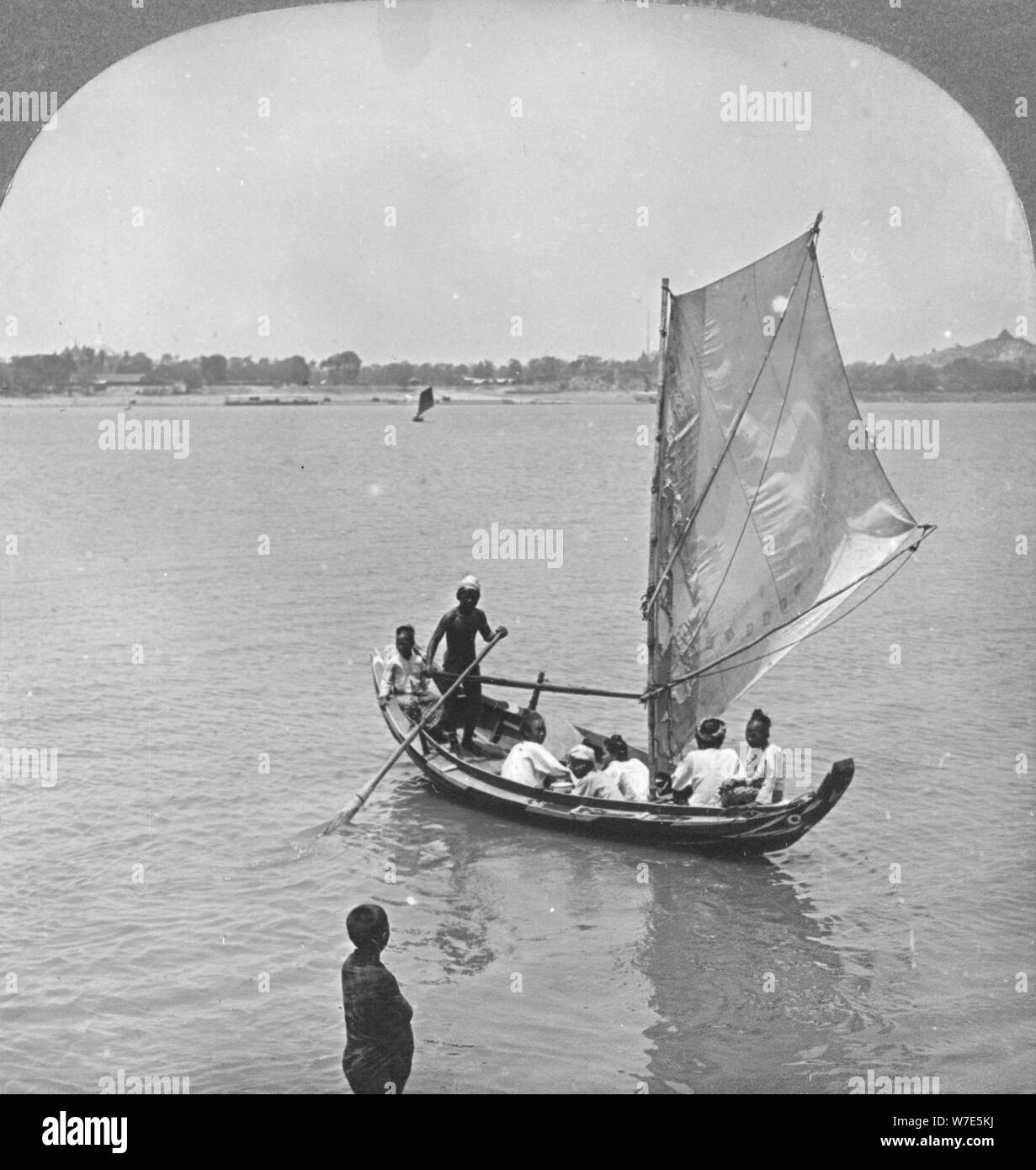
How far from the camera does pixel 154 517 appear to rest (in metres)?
42.8

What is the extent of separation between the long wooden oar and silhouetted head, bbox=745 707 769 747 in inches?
123

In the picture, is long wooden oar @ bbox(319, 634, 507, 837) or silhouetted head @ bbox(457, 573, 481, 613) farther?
silhouetted head @ bbox(457, 573, 481, 613)

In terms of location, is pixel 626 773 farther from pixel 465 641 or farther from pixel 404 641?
pixel 404 641

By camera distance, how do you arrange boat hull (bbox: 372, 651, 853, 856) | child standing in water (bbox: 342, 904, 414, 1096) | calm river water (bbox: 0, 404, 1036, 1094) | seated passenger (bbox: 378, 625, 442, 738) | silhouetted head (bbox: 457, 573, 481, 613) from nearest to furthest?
child standing in water (bbox: 342, 904, 414, 1096), calm river water (bbox: 0, 404, 1036, 1094), boat hull (bbox: 372, 651, 853, 856), silhouetted head (bbox: 457, 573, 481, 613), seated passenger (bbox: 378, 625, 442, 738)

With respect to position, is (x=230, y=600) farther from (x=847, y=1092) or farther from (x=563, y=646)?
(x=847, y=1092)

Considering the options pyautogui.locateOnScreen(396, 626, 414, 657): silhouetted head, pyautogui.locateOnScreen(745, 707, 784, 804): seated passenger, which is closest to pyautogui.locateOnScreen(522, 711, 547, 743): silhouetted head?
pyautogui.locateOnScreen(745, 707, 784, 804): seated passenger

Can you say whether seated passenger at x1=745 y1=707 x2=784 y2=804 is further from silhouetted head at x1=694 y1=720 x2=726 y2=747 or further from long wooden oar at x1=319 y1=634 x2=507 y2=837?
long wooden oar at x1=319 y1=634 x2=507 y2=837

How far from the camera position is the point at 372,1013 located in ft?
22.6

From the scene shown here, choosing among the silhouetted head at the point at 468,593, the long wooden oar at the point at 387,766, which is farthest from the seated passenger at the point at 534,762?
the silhouetted head at the point at 468,593

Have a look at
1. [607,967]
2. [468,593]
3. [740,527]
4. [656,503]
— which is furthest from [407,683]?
[607,967]

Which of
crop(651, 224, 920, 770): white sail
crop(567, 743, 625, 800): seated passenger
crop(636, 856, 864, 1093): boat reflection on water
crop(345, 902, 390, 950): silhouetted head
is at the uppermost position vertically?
crop(651, 224, 920, 770): white sail

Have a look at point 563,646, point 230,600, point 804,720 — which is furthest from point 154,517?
point 804,720

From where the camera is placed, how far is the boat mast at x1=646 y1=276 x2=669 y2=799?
47.3ft
